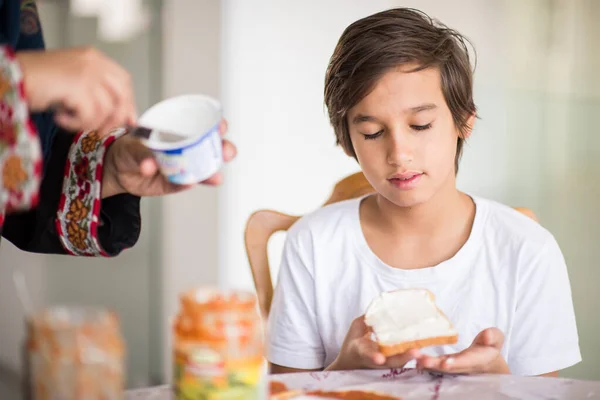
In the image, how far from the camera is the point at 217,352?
28.0 inches

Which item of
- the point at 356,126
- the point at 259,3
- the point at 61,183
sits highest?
the point at 259,3

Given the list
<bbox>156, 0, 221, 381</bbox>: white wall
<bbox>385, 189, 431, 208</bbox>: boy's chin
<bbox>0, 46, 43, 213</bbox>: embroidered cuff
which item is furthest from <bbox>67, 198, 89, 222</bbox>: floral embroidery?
<bbox>156, 0, 221, 381</bbox>: white wall

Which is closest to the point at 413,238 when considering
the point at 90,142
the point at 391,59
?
the point at 391,59

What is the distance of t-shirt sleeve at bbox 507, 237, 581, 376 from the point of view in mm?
1494

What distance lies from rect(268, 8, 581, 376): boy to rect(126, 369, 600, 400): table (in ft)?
0.99

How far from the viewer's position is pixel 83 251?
116cm

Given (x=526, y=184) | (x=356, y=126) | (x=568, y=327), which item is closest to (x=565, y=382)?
(x=568, y=327)

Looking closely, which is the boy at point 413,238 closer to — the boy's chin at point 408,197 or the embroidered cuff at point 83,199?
the boy's chin at point 408,197

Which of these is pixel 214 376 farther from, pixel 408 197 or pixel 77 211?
pixel 408 197

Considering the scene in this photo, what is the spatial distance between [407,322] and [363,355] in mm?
138

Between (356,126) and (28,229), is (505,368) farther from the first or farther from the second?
(28,229)

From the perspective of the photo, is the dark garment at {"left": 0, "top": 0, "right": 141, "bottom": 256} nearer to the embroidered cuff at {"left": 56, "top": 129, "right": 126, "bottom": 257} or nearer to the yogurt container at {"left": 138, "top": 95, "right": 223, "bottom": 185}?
the embroidered cuff at {"left": 56, "top": 129, "right": 126, "bottom": 257}

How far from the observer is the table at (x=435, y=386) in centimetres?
105

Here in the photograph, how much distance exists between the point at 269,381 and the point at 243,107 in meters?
2.51
